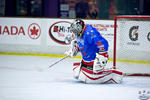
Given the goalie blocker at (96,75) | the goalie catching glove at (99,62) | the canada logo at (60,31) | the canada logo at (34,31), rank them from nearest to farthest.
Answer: the goalie catching glove at (99,62)
the goalie blocker at (96,75)
the canada logo at (60,31)
the canada logo at (34,31)

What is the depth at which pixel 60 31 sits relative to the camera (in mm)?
8750

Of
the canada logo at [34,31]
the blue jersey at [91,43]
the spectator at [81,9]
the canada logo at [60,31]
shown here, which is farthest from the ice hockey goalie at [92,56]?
the spectator at [81,9]

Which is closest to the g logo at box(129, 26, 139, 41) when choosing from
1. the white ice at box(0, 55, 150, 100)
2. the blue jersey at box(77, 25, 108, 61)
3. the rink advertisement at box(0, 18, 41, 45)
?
the white ice at box(0, 55, 150, 100)

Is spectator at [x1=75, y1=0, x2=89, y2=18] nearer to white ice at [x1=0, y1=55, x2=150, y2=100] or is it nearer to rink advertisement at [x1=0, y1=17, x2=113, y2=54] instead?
rink advertisement at [x1=0, y1=17, x2=113, y2=54]

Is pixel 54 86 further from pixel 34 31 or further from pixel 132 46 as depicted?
pixel 34 31

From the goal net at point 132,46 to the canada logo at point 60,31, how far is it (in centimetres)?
183

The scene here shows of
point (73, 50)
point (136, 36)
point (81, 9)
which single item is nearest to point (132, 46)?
point (136, 36)

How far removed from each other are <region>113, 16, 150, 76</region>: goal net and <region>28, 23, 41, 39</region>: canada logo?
2438 millimetres

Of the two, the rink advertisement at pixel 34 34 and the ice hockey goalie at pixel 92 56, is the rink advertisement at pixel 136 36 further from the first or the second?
the rink advertisement at pixel 34 34

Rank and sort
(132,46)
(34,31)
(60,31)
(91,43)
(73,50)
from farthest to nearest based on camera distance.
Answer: (34,31) → (60,31) → (132,46) → (73,50) → (91,43)

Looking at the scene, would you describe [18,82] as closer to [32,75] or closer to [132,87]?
[32,75]

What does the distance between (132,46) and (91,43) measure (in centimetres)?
221

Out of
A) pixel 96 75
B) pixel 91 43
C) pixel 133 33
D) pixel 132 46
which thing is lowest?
pixel 96 75

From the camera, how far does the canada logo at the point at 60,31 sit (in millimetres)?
8680
